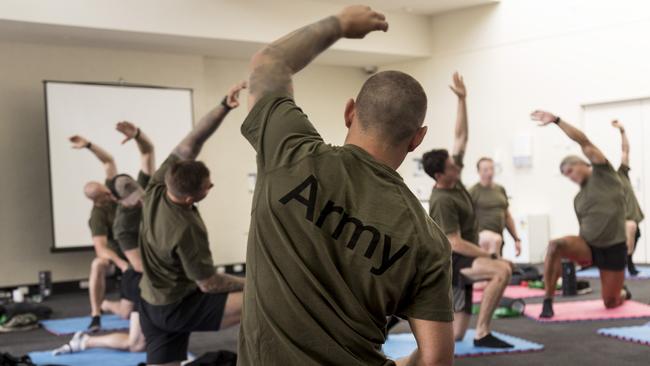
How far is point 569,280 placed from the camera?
26.3 feet

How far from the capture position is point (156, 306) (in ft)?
13.8

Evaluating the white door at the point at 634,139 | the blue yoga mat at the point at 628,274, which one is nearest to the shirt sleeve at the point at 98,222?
the blue yoga mat at the point at 628,274

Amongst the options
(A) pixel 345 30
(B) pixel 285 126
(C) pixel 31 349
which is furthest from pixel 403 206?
(C) pixel 31 349

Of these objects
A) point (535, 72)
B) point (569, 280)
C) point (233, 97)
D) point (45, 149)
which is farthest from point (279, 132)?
point (535, 72)

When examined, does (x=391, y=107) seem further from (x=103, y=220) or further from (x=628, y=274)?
(x=628, y=274)

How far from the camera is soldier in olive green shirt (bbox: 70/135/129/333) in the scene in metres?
7.16

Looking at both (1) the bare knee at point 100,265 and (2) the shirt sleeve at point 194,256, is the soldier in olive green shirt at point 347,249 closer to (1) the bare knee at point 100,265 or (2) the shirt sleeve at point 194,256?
(2) the shirt sleeve at point 194,256

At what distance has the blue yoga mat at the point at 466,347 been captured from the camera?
215 inches

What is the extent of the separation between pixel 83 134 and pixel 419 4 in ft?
16.8

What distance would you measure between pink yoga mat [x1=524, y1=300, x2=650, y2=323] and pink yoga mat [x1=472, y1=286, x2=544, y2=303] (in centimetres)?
52

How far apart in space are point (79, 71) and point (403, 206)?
9.37 m

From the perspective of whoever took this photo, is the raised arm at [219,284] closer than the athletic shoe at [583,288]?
Yes

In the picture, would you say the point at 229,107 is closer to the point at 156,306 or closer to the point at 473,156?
the point at 156,306

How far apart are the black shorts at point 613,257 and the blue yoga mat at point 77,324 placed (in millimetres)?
4412
